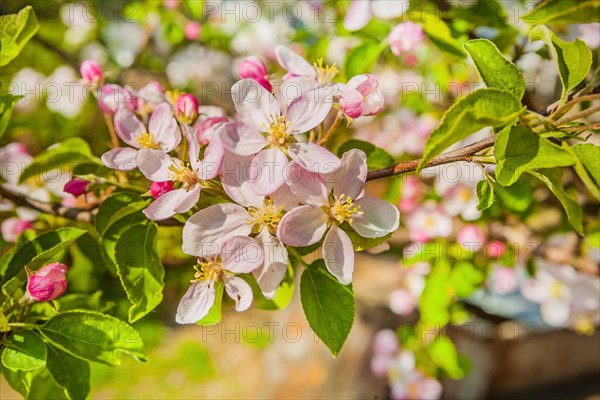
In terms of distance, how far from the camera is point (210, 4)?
2693 millimetres

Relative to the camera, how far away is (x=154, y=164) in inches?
31.1

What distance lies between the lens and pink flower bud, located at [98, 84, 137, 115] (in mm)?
934

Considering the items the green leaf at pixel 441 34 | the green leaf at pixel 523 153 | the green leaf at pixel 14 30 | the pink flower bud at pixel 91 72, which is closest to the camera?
the green leaf at pixel 523 153

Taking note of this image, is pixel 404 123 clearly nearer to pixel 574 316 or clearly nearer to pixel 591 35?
pixel 574 316

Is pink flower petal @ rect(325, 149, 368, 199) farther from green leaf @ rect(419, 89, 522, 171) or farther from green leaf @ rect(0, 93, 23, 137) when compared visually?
green leaf @ rect(0, 93, 23, 137)

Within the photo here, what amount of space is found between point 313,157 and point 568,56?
32 cm

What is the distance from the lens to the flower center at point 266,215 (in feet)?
2.41

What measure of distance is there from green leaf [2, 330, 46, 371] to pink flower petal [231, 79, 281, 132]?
1.34 ft

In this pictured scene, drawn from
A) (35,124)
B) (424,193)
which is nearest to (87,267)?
(35,124)

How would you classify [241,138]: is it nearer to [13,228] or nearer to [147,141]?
[147,141]

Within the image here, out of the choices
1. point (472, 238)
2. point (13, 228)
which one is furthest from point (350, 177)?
point (472, 238)

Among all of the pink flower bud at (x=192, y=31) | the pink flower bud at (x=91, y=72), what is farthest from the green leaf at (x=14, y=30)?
the pink flower bud at (x=192, y=31)

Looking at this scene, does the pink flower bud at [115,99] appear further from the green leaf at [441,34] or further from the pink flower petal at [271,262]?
the green leaf at [441,34]

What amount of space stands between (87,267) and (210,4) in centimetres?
210
